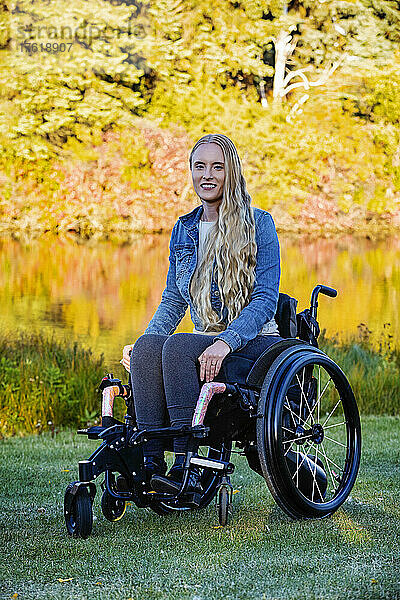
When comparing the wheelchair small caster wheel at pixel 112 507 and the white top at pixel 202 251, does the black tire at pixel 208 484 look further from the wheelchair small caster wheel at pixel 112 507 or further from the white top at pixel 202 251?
the white top at pixel 202 251

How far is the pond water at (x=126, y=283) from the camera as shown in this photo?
10.7 m

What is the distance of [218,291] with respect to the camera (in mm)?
2758

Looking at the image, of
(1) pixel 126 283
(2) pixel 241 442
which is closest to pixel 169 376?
(2) pixel 241 442

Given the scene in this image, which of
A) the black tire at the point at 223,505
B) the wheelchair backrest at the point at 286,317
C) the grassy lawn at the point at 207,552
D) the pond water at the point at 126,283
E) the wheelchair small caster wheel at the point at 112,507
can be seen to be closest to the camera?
the grassy lawn at the point at 207,552

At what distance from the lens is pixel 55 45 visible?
12.7 metres

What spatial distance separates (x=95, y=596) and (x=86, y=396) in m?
3.15

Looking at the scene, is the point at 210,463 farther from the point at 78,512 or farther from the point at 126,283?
the point at 126,283

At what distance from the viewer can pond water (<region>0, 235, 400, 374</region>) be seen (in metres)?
10.7

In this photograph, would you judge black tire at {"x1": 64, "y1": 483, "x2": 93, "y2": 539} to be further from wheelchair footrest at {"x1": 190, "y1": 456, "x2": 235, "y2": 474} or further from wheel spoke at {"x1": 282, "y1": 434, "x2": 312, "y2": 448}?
wheel spoke at {"x1": 282, "y1": 434, "x2": 312, "y2": 448}

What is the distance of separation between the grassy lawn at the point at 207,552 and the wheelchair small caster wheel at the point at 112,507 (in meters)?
0.03

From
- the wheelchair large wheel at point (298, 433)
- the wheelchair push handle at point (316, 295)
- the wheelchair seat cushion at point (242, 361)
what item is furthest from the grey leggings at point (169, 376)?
the wheelchair push handle at point (316, 295)

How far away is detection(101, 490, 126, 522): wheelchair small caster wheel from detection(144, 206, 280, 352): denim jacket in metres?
0.50

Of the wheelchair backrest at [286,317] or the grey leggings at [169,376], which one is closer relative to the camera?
the grey leggings at [169,376]

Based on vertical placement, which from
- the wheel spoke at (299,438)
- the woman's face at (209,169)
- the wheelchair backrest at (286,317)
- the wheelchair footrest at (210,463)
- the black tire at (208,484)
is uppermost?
the woman's face at (209,169)
